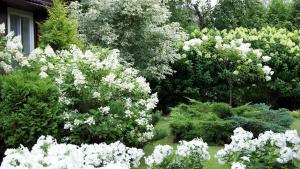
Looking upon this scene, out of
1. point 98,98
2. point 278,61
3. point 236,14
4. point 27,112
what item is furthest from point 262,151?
point 236,14

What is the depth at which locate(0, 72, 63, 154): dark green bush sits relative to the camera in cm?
844

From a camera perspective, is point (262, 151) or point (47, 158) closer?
point (47, 158)

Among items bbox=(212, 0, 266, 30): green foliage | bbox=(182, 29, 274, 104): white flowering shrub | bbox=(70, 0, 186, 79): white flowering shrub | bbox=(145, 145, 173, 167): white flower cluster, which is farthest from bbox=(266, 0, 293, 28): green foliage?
bbox=(145, 145, 173, 167): white flower cluster

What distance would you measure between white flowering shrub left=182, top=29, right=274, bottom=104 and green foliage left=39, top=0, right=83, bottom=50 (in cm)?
440

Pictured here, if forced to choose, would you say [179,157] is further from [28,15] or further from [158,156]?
[28,15]

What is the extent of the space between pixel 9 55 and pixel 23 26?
12.6 ft

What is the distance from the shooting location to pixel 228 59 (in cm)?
1492

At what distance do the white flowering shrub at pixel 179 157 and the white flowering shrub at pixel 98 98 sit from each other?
2.28m

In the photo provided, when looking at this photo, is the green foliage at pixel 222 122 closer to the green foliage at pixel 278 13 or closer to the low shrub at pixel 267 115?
the low shrub at pixel 267 115

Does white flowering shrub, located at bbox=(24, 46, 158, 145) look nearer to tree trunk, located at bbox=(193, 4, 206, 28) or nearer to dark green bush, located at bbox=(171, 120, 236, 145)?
dark green bush, located at bbox=(171, 120, 236, 145)

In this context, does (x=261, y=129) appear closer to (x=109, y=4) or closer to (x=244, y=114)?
(x=244, y=114)

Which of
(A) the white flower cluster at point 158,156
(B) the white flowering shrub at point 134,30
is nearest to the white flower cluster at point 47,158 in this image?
(A) the white flower cluster at point 158,156

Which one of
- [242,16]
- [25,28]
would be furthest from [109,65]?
[242,16]

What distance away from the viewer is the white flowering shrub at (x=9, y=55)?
9656mm
